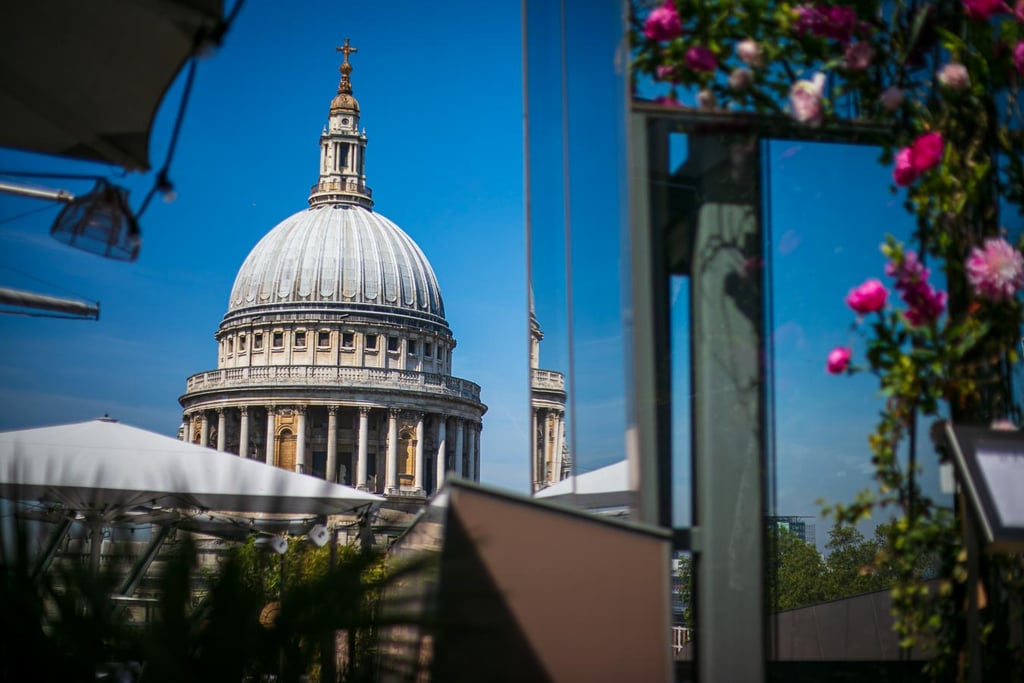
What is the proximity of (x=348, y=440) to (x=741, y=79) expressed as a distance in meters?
77.6

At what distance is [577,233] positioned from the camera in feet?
13.6

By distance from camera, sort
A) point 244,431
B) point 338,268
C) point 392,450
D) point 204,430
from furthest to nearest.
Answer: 1. point 338,268
2. point 204,430
3. point 244,431
4. point 392,450

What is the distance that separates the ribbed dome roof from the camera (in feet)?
277

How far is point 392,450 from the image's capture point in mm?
78562

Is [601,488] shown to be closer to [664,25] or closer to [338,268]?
[664,25]

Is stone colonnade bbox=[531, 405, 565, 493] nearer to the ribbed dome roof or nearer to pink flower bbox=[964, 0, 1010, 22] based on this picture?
the ribbed dome roof

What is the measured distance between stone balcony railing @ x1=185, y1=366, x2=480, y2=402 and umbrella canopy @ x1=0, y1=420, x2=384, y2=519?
67200mm

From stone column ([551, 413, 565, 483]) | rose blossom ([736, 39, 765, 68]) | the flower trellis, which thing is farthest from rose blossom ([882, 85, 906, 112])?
stone column ([551, 413, 565, 483])

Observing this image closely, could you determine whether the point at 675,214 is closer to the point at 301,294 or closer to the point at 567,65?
the point at 567,65

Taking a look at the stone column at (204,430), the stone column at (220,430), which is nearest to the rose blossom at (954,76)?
the stone column at (220,430)

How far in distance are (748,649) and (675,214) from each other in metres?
1.07

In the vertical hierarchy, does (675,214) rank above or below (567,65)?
below

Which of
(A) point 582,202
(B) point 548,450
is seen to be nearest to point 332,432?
(B) point 548,450

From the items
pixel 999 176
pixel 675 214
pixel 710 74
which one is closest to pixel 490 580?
pixel 675 214
